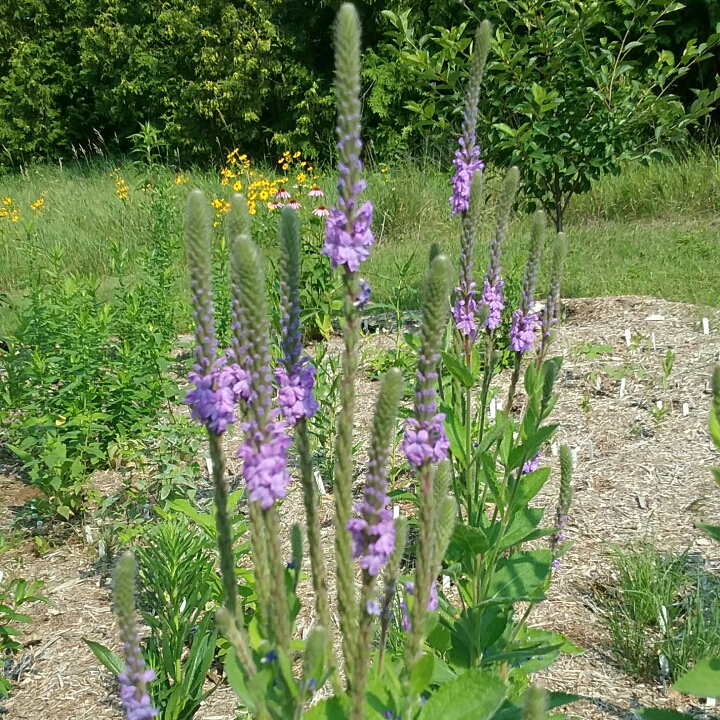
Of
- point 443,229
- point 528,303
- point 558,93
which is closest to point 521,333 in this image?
point 528,303

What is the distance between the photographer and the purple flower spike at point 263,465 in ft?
3.26

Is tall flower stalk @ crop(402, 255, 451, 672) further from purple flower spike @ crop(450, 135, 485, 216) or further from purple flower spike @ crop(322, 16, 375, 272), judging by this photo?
purple flower spike @ crop(450, 135, 485, 216)

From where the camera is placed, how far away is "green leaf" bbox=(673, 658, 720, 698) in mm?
1327

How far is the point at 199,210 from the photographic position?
0.98 meters

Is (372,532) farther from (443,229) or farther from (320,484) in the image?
(443,229)

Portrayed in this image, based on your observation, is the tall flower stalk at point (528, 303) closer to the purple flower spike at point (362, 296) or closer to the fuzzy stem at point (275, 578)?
the purple flower spike at point (362, 296)

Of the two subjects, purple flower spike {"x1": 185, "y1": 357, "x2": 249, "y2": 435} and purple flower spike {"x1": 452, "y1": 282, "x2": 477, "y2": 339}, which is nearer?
purple flower spike {"x1": 185, "y1": 357, "x2": 249, "y2": 435}

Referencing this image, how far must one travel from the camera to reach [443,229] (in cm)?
912

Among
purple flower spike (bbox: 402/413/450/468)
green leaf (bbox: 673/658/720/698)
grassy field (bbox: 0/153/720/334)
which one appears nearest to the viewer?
purple flower spike (bbox: 402/413/450/468)

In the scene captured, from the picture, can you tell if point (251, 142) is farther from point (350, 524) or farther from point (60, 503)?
point (350, 524)

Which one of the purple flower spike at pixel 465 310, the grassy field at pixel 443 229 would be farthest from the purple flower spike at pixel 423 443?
the grassy field at pixel 443 229

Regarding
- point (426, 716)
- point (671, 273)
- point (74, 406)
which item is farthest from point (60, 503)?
point (671, 273)

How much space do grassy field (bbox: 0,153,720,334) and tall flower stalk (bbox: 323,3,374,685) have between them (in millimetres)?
4467

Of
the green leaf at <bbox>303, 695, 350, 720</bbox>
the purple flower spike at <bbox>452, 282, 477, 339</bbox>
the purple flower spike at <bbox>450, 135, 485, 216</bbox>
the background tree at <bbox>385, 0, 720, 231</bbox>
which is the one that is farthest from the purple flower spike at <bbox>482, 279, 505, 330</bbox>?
the background tree at <bbox>385, 0, 720, 231</bbox>
